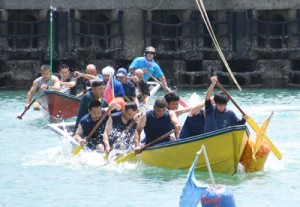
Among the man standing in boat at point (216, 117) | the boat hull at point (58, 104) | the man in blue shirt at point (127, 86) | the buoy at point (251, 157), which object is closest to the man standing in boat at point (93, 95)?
the man standing in boat at point (216, 117)

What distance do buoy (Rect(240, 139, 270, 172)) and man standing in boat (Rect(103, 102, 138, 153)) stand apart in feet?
5.82

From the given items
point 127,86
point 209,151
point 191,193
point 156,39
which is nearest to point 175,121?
point 209,151

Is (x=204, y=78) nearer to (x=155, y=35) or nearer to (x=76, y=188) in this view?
(x=155, y=35)

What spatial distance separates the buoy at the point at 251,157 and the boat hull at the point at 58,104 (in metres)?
7.26

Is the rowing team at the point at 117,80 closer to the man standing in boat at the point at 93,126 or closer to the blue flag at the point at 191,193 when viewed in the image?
the man standing in boat at the point at 93,126

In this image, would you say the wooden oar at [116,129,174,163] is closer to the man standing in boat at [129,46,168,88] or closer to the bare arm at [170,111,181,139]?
the bare arm at [170,111,181,139]

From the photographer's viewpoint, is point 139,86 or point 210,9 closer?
point 139,86

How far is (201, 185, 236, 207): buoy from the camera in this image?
36.6 feet

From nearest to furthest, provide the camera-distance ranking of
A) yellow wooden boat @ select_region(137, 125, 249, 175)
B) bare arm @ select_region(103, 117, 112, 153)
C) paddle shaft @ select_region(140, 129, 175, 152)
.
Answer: yellow wooden boat @ select_region(137, 125, 249, 175) → paddle shaft @ select_region(140, 129, 175, 152) → bare arm @ select_region(103, 117, 112, 153)

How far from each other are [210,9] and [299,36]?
2.62 m

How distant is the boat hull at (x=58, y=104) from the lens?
23.4 meters

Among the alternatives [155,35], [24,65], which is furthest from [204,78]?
[24,65]

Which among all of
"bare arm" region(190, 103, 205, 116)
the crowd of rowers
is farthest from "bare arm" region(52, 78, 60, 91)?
"bare arm" region(190, 103, 205, 116)

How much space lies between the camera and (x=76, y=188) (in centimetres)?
1612
